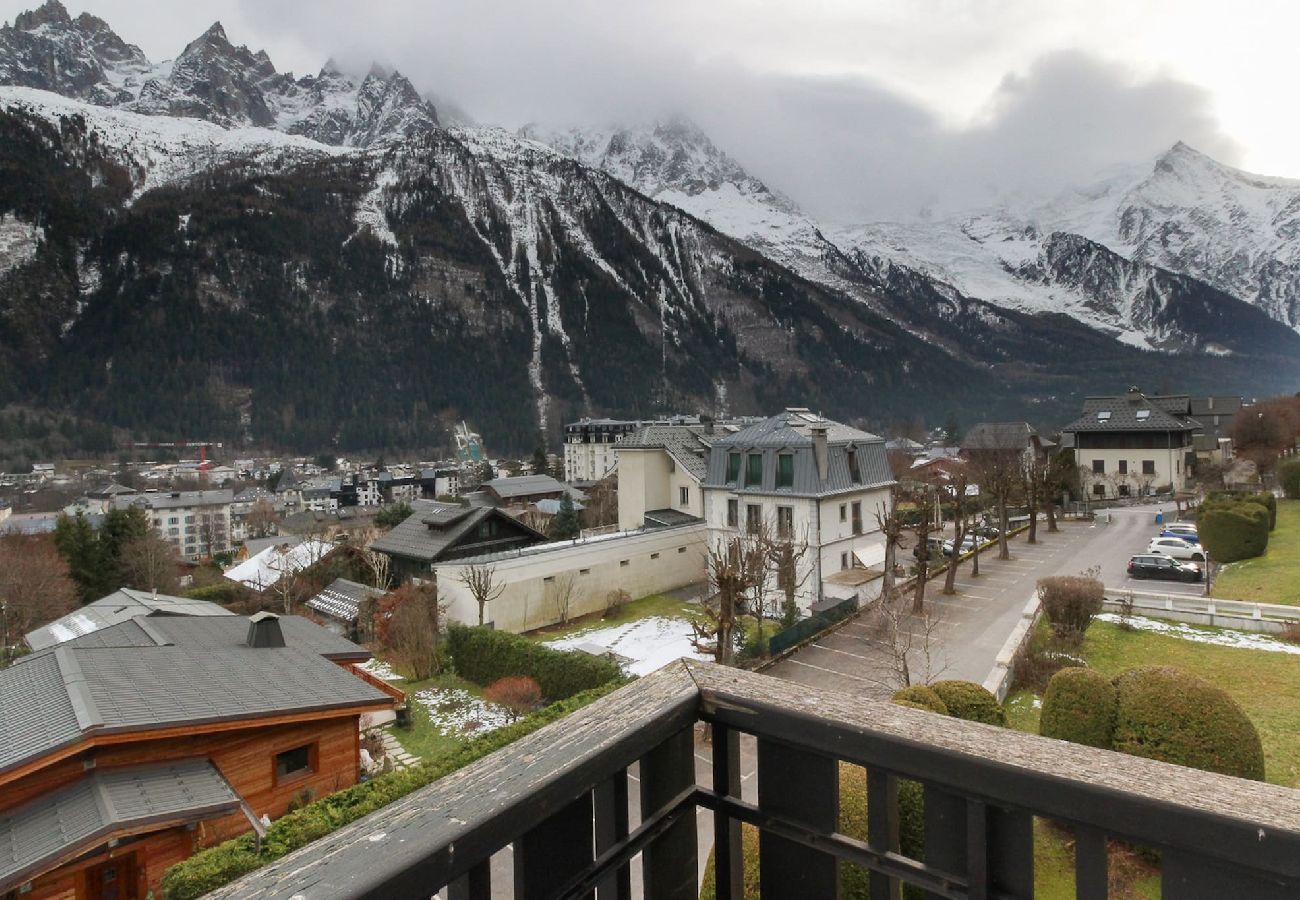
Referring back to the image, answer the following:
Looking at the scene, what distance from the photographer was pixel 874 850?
170 cm

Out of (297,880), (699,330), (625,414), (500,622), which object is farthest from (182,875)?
(699,330)

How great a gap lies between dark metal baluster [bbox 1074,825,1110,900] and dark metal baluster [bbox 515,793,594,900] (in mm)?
1106

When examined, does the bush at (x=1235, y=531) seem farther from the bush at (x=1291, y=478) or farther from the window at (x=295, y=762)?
the window at (x=295, y=762)

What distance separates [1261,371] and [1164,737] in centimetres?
23354

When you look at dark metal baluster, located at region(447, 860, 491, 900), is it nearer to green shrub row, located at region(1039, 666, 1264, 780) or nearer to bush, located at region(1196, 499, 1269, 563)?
green shrub row, located at region(1039, 666, 1264, 780)

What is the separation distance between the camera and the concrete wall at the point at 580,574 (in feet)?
82.7

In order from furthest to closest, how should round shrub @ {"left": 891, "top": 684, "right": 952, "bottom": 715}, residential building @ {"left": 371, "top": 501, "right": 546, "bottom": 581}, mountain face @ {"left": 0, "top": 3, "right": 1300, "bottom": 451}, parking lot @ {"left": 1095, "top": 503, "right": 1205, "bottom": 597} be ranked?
1. mountain face @ {"left": 0, "top": 3, "right": 1300, "bottom": 451}
2. residential building @ {"left": 371, "top": 501, "right": 546, "bottom": 581}
3. parking lot @ {"left": 1095, "top": 503, "right": 1205, "bottom": 597}
4. round shrub @ {"left": 891, "top": 684, "right": 952, "bottom": 715}

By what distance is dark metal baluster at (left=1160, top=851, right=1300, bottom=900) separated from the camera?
4.24 ft

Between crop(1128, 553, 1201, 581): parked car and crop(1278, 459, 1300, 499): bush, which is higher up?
crop(1278, 459, 1300, 499): bush

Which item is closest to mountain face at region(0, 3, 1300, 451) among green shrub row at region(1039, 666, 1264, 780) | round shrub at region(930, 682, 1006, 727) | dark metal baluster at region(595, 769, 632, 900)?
round shrub at region(930, 682, 1006, 727)

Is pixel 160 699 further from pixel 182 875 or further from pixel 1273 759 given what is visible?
pixel 1273 759

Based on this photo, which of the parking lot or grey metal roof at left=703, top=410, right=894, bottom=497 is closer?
the parking lot

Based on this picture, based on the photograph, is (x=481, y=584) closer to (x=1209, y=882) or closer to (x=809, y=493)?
(x=809, y=493)

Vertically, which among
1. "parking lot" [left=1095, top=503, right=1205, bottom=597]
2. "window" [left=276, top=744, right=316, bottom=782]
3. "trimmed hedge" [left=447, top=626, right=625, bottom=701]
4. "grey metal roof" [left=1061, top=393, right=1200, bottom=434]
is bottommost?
"trimmed hedge" [left=447, top=626, right=625, bottom=701]
